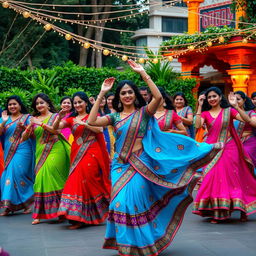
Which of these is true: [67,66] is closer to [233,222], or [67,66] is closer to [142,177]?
[233,222]

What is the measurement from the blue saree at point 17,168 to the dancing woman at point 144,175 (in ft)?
9.21

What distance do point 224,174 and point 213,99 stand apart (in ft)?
3.27

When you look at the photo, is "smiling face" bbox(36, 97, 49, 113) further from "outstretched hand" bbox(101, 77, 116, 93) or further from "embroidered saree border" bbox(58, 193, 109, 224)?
"outstretched hand" bbox(101, 77, 116, 93)

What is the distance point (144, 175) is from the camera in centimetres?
500

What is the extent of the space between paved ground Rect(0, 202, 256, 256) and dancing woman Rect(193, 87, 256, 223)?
0.71ft

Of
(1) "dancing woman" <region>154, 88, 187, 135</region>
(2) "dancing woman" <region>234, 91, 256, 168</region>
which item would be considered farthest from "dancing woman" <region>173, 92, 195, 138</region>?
(1) "dancing woman" <region>154, 88, 187, 135</region>

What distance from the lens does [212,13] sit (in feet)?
62.5

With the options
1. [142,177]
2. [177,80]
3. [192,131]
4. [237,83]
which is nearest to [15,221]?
[142,177]

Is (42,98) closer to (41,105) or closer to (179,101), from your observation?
(41,105)

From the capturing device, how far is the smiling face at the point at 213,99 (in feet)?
22.6

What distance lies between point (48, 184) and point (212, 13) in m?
13.6

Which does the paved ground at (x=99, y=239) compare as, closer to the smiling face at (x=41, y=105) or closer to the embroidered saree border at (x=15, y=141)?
the embroidered saree border at (x=15, y=141)

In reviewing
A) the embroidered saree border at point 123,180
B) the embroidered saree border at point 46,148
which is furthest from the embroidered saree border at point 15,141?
the embroidered saree border at point 123,180

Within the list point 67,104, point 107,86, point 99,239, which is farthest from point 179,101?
point 107,86
